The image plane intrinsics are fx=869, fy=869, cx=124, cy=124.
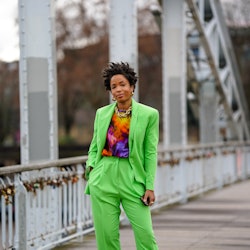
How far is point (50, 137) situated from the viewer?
402 inches

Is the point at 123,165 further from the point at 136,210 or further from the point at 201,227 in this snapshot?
the point at 201,227

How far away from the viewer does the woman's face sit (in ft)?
21.0

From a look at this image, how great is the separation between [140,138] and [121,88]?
40 cm

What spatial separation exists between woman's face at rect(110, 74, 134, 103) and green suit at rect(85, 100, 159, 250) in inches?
3.6

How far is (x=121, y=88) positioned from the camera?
6.41 m

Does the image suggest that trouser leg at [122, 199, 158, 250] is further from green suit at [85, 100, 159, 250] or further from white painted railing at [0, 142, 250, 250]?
white painted railing at [0, 142, 250, 250]

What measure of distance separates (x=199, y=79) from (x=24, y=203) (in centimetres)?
1538

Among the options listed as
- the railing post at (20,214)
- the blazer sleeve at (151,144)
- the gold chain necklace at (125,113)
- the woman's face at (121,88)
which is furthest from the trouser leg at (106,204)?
the railing post at (20,214)

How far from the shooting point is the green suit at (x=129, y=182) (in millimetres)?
6305

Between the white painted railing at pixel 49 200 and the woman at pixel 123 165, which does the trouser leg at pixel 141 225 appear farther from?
the white painted railing at pixel 49 200

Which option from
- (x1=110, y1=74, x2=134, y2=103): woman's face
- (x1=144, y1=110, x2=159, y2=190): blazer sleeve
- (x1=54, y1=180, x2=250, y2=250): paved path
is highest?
(x1=110, y1=74, x2=134, y2=103): woman's face

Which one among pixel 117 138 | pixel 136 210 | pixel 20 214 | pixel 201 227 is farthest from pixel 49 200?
pixel 136 210

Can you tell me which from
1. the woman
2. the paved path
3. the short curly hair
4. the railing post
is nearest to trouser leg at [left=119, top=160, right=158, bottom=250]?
the woman

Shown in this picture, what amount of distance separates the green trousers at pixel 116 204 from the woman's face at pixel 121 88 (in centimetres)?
45
